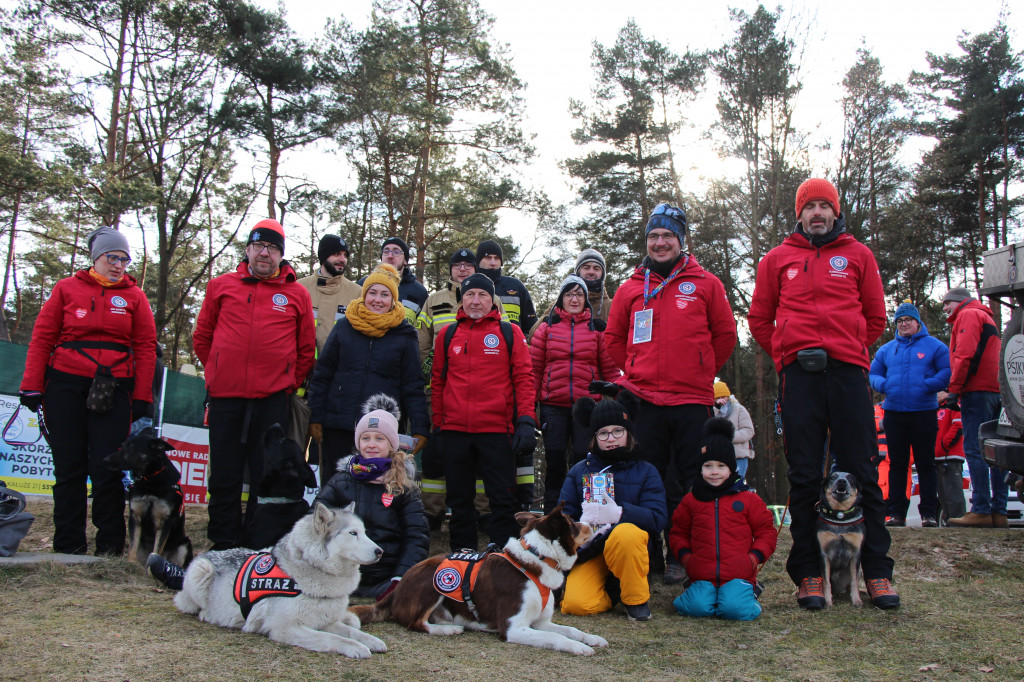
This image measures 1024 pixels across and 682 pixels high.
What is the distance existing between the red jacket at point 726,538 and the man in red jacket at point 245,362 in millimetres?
2836

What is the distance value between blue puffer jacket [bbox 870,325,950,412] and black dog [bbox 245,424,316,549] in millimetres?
5410

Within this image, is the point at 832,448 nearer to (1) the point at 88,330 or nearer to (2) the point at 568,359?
(2) the point at 568,359

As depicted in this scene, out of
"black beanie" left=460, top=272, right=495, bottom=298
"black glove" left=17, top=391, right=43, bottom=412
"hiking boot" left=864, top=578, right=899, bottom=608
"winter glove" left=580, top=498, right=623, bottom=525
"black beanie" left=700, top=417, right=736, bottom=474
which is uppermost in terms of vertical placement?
"black beanie" left=460, top=272, right=495, bottom=298

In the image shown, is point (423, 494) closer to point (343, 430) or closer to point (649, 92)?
point (343, 430)

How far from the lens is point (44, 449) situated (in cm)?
784

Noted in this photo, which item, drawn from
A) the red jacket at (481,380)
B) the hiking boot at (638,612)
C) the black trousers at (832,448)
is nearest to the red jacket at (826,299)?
the black trousers at (832,448)

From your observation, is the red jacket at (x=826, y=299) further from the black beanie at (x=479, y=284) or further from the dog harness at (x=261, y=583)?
the dog harness at (x=261, y=583)

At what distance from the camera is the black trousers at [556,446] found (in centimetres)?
565

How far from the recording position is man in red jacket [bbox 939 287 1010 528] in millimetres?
6715

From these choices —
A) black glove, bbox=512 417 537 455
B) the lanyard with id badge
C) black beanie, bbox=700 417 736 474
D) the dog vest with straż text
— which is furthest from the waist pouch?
the dog vest with straż text

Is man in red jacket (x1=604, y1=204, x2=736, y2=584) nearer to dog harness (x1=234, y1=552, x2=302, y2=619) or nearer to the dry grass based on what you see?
the dry grass

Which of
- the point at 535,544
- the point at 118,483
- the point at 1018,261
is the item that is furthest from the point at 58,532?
the point at 1018,261

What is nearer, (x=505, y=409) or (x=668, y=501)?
(x=668, y=501)

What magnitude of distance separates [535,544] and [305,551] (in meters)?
1.06
